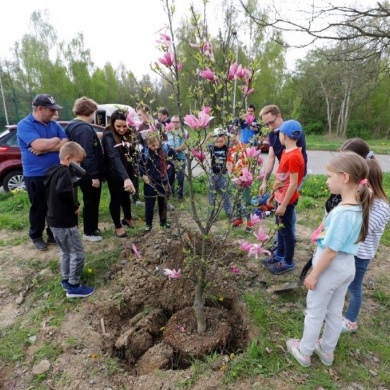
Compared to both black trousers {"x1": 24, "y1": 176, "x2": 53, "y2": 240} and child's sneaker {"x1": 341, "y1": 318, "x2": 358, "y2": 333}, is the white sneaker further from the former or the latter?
child's sneaker {"x1": 341, "y1": 318, "x2": 358, "y2": 333}

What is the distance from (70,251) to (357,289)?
2638 mm

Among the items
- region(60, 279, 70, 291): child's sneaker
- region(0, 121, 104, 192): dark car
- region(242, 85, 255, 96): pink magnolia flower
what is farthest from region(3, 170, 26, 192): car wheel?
region(242, 85, 255, 96): pink magnolia flower

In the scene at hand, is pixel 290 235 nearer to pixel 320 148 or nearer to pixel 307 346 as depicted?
pixel 307 346

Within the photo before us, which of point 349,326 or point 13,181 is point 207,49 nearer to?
point 349,326

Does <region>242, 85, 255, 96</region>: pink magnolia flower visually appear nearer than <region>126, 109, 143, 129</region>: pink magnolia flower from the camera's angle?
Yes

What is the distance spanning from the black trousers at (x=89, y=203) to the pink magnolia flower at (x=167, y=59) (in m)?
2.51

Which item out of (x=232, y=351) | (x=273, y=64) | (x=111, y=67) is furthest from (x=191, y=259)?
(x=111, y=67)

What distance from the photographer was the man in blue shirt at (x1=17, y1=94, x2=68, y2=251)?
3.53m

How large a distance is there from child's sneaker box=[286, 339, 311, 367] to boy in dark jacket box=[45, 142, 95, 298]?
2.00 metres

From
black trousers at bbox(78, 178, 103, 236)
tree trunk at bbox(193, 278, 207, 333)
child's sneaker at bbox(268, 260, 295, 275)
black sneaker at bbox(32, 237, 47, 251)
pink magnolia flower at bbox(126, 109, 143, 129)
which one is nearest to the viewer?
pink magnolia flower at bbox(126, 109, 143, 129)

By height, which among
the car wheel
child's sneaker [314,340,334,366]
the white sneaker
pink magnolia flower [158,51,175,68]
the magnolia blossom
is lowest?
child's sneaker [314,340,334,366]

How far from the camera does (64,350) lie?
246 centimetres

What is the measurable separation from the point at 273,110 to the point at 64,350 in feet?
10.2

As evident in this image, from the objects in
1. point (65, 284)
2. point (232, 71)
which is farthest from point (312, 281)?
point (65, 284)
